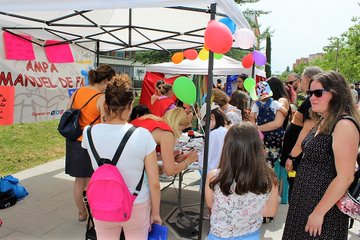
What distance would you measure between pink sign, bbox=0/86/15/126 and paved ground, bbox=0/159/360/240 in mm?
1137

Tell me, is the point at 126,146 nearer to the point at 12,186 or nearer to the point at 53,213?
the point at 53,213

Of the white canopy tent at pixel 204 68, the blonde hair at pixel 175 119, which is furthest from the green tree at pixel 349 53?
the blonde hair at pixel 175 119

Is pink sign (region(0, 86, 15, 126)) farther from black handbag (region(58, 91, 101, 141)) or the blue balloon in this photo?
the blue balloon

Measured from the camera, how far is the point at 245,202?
1649 mm

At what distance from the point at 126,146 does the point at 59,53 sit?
3.85 meters

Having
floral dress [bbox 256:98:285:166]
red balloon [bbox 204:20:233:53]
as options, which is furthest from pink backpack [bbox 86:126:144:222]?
floral dress [bbox 256:98:285:166]

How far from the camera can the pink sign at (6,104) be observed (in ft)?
12.7

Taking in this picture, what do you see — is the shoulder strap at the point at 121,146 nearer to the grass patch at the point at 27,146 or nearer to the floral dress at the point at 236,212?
the floral dress at the point at 236,212

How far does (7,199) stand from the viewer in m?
3.79

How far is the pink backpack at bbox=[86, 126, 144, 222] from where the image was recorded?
164cm

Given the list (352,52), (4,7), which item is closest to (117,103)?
(4,7)

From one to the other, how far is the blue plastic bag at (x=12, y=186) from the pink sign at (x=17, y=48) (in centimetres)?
162

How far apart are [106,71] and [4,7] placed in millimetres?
1107

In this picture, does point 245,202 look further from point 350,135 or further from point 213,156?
point 213,156
